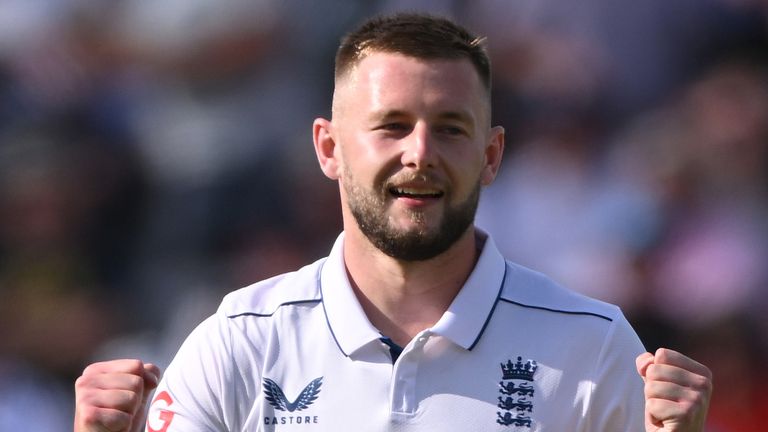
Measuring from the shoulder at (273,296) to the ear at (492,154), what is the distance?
0.43 metres

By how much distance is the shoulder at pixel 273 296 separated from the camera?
286 cm

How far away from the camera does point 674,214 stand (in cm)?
546

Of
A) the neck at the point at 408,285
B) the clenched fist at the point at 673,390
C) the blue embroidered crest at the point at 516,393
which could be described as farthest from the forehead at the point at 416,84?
the clenched fist at the point at 673,390

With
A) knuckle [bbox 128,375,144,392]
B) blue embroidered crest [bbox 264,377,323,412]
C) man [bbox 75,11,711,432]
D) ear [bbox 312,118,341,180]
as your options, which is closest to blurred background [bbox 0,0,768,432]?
ear [bbox 312,118,341,180]

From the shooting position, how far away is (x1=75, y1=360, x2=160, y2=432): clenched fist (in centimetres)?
262

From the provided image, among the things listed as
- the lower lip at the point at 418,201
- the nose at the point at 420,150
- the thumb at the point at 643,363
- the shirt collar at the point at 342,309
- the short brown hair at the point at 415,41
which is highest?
the short brown hair at the point at 415,41

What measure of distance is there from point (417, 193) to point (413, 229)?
0.08 meters

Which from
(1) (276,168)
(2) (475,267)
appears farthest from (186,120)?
(2) (475,267)

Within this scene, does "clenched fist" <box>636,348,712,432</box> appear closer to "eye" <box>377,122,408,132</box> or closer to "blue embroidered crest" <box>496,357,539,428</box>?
"blue embroidered crest" <box>496,357,539,428</box>

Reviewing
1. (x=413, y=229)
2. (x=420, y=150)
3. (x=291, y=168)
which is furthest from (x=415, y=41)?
(x=291, y=168)

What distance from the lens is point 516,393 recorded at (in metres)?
2.70

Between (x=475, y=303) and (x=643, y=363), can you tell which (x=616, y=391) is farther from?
(x=475, y=303)

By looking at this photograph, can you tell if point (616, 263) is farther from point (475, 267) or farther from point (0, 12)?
point (0, 12)

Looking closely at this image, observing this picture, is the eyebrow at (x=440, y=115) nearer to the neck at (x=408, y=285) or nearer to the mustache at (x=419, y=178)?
the mustache at (x=419, y=178)
